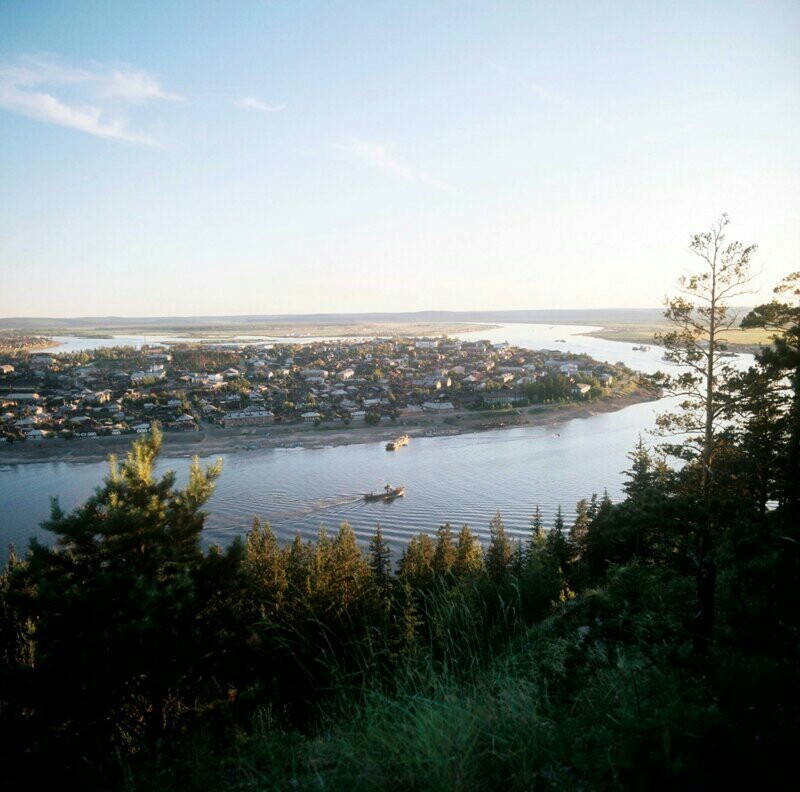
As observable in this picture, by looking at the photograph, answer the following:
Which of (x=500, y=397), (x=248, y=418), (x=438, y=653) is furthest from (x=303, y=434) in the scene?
(x=438, y=653)

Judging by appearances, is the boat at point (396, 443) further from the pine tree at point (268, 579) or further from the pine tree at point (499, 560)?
the pine tree at point (268, 579)

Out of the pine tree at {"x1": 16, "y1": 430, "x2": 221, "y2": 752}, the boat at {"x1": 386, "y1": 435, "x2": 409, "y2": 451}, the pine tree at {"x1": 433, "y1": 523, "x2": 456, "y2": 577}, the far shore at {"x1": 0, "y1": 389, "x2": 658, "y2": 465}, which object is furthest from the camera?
the boat at {"x1": 386, "y1": 435, "x2": 409, "y2": 451}

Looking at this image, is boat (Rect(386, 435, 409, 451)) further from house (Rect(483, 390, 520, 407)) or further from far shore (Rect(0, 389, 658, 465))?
house (Rect(483, 390, 520, 407))

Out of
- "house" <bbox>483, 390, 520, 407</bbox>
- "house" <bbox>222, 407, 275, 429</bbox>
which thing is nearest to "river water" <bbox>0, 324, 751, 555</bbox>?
"house" <bbox>222, 407, 275, 429</bbox>

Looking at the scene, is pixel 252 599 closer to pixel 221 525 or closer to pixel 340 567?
pixel 340 567

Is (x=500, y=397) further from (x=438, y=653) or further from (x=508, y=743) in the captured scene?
(x=508, y=743)

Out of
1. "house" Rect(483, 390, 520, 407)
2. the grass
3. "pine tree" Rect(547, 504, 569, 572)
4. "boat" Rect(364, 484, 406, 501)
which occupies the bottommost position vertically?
"boat" Rect(364, 484, 406, 501)

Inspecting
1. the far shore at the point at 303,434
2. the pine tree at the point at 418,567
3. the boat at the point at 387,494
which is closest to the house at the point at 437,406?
the far shore at the point at 303,434
